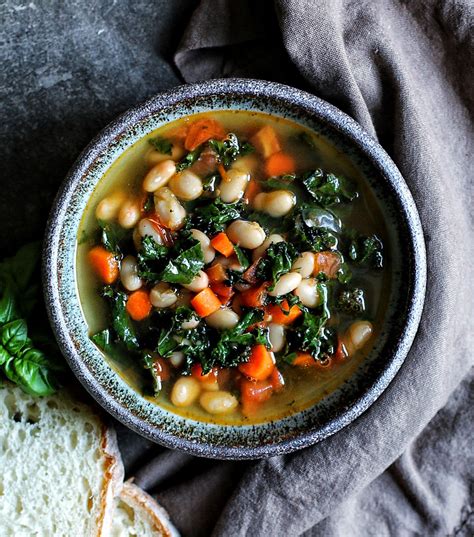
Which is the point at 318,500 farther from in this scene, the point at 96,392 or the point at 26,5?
the point at 26,5

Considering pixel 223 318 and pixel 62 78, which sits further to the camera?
pixel 62 78

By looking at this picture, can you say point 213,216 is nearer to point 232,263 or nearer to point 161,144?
point 232,263

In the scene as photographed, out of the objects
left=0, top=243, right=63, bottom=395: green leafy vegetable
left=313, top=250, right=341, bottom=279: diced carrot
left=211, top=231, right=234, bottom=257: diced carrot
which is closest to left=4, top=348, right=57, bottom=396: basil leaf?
left=0, top=243, right=63, bottom=395: green leafy vegetable

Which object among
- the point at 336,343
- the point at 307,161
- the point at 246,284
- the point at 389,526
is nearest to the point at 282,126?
the point at 307,161

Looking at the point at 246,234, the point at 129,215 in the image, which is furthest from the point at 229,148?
the point at 129,215

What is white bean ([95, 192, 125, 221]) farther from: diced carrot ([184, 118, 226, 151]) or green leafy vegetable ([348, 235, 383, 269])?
green leafy vegetable ([348, 235, 383, 269])

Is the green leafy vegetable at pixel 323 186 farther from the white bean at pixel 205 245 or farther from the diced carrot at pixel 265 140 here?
the white bean at pixel 205 245

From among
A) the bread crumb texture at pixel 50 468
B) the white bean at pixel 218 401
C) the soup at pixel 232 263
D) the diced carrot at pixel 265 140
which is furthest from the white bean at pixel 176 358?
the diced carrot at pixel 265 140
